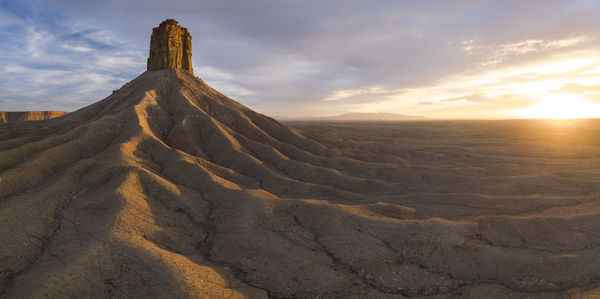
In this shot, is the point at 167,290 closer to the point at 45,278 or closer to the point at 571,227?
the point at 45,278

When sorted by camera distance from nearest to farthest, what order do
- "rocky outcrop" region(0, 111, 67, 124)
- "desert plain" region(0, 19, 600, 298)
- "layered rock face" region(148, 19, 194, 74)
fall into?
1. "desert plain" region(0, 19, 600, 298)
2. "layered rock face" region(148, 19, 194, 74)
3. "rocky outcrop" region(0, 111, 67, 124)

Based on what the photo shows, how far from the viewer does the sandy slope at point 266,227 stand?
37.0 ft

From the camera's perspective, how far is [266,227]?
16469mm

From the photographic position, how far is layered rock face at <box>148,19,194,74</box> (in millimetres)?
49188

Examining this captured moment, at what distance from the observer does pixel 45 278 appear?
1005cm

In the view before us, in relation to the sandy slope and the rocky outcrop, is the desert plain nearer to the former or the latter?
the sandy slope

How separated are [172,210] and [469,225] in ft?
60.3

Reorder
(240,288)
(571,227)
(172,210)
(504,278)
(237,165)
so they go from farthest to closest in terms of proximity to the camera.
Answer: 1. (237,165)
2. (172,210)
3. (571,227)
4. (504,278)
5. (240,288)

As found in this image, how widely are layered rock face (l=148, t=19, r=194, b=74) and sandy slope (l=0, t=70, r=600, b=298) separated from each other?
2279cm

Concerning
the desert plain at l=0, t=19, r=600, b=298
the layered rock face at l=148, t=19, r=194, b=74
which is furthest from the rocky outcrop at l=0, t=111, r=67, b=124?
the desert plain at l=0, t=19, r=600, b=298

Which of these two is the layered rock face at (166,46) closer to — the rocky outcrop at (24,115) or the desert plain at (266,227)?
the desert plain at (266,227)

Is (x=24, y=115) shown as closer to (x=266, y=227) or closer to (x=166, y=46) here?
(x=166, y=46)

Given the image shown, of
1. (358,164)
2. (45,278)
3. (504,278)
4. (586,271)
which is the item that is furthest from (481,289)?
(358,164)

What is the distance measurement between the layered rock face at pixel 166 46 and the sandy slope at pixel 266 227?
22.8 m
